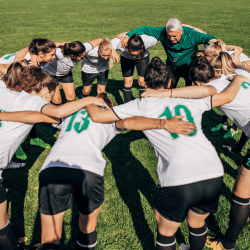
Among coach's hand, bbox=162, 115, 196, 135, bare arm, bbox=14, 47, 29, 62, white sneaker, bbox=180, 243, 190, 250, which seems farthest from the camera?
bare arm, bbox=14, 47, 29, 62

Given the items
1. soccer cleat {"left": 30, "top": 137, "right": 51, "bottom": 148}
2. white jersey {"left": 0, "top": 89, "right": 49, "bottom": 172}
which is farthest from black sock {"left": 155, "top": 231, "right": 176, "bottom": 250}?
soccer cleat {"left": 30, "top": 137, "right": 51, "bottom": 148}

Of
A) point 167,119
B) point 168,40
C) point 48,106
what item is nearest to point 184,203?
point 167,119

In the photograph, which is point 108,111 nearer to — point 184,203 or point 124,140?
point 184,203

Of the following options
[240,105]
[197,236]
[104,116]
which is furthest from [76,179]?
[240,105]

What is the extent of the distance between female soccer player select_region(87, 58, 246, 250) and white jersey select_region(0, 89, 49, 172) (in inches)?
27.7

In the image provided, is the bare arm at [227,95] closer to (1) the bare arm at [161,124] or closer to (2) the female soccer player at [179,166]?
(2) the female soccer player at [179,166]

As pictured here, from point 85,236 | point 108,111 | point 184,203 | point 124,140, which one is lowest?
point 124,140

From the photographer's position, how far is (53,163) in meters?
2.48

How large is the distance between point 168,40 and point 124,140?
8.84 feet

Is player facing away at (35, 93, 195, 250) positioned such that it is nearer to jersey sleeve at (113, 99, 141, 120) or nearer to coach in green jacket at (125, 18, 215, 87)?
jersey sleeve at (113, 99, 141, 120)

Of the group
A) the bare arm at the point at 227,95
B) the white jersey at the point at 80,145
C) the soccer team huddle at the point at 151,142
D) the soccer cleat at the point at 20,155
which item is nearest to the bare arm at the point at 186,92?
the soccer team huddle at the point at 151,142

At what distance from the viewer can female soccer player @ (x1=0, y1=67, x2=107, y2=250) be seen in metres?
2.71

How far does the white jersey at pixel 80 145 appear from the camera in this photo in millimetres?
2482

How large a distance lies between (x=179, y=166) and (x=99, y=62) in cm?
453
